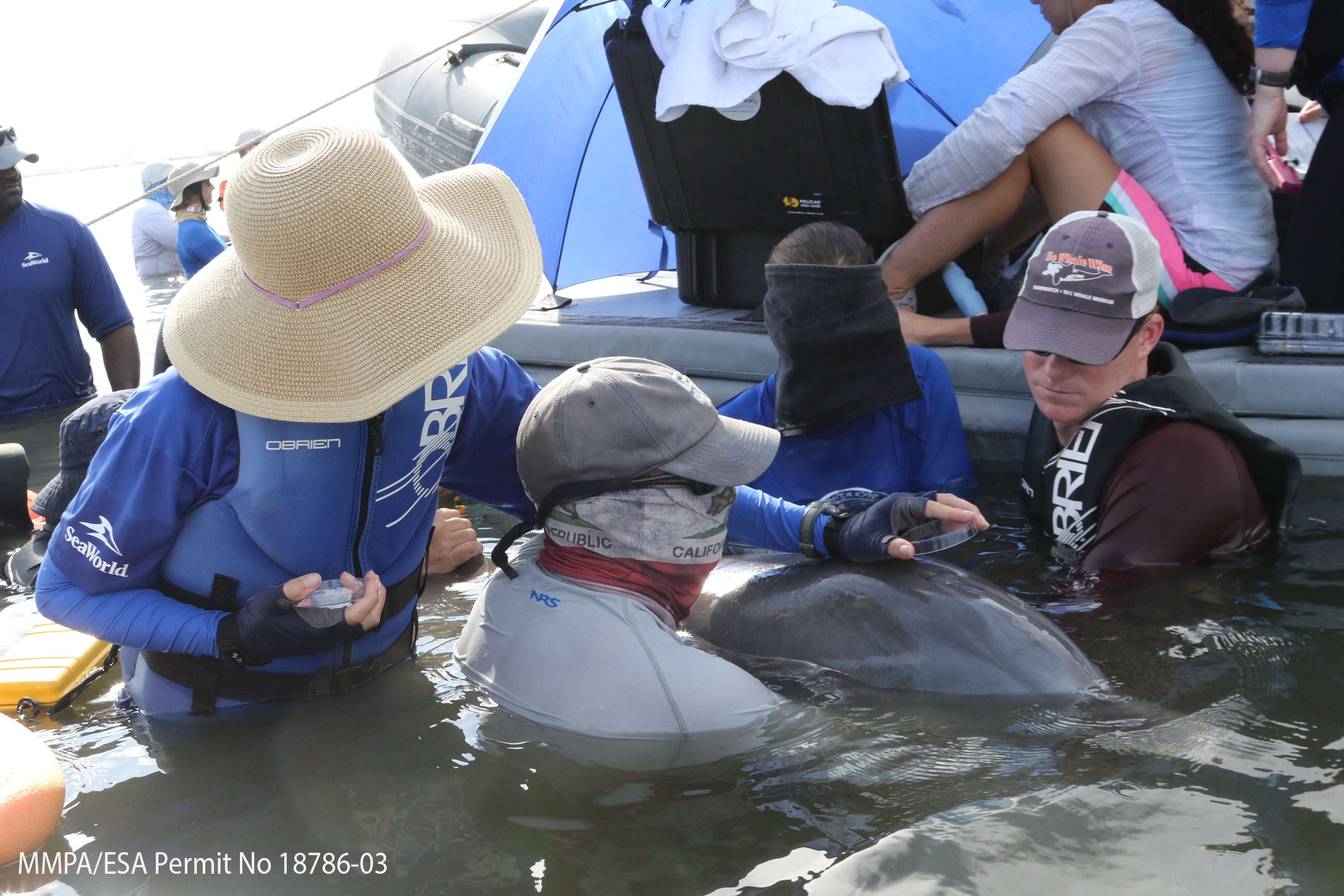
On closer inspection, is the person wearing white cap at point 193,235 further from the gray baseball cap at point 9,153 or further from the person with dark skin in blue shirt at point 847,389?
the person with dark skin in blue shirt at point 847,389

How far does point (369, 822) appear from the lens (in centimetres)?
210

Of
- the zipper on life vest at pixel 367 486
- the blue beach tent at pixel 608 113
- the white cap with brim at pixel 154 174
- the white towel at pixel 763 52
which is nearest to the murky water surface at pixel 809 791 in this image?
the zipper on life vest at pixel 367 486

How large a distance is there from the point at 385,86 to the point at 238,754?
8.98 meters

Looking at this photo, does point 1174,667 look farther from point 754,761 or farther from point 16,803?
point 16,803

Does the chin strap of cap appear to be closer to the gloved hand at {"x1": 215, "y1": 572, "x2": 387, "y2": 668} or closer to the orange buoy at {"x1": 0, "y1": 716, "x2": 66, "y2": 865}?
the gloved hand at {"x1": 215, "y1": 572, "x2": 387, "y2": 668}

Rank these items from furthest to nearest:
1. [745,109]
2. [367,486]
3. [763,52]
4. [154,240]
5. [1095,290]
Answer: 1. [154,240]
2. [745,109]
3. [763,52]
4. [1095,290]
5. [367,486]

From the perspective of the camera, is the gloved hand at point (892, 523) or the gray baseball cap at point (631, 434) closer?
the gray baseball cap at point (631, 434)

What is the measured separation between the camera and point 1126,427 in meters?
2.71

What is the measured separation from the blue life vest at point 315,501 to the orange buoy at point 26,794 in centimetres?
29

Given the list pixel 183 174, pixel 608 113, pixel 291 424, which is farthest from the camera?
pixel 608 113

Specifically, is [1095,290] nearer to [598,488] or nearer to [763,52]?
[598,488]

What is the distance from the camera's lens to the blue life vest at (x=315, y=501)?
2064 millimetres

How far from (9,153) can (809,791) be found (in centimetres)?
498

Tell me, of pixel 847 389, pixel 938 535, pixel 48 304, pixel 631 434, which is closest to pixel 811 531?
pixel 938 535
